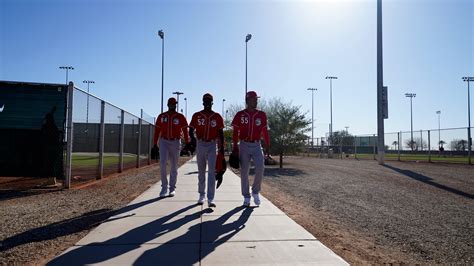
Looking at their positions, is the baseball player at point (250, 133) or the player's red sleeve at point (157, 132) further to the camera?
the player's red sleeve at point (157, 132)

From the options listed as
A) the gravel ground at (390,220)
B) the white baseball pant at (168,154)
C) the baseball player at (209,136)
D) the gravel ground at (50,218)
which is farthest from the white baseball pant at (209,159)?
the gravel ground at (50,218)

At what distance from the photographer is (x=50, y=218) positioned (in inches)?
242

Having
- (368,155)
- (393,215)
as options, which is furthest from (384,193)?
(368,155)

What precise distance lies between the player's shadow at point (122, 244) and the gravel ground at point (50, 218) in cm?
27

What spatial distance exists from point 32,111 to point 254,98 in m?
6.34

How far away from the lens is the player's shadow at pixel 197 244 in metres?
3.91

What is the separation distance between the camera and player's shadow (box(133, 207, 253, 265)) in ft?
12.8

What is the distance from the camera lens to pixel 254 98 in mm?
6773

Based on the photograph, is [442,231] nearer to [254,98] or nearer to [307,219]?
[307,219]

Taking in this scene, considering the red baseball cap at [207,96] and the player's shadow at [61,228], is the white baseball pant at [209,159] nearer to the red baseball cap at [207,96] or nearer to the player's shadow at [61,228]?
the red baseball cap at [207,96]

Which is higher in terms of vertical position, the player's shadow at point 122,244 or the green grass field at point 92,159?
the green grass field at point 92,159

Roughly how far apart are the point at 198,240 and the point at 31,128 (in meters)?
7.27

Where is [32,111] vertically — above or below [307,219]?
above

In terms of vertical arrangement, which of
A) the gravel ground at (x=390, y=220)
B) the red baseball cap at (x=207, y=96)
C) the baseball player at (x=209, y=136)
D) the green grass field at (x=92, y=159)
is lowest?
the gravel ground at (x=390, y=220)
